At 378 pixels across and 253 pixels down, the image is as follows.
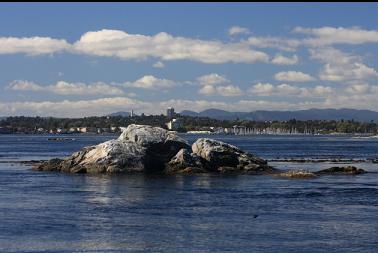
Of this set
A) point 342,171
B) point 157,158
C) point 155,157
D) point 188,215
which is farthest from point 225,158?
point 188,215

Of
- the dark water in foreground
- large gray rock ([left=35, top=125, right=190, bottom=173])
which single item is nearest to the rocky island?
large gray rock ([left=35, top=125, right=190, bottom=173])

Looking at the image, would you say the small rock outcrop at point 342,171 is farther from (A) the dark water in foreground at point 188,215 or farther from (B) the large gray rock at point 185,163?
(B) the large gray rock at point 185,163

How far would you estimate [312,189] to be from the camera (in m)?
51.7

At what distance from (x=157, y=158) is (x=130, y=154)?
2.83 m

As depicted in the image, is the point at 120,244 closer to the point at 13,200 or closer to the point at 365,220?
the point at 365,220

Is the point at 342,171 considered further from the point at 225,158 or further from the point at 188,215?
the point at 188,215

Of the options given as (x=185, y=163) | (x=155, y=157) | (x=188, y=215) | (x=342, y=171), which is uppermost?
(x=155, y=157)

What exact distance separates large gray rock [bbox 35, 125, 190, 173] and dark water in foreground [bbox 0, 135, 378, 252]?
9774 mm

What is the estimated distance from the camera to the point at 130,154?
70.5 meters

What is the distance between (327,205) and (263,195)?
6.30 m

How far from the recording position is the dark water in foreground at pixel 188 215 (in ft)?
94.4

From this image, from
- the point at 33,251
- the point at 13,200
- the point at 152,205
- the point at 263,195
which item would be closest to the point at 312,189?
the point at 263,195

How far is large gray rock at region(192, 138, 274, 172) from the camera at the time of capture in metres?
71.8

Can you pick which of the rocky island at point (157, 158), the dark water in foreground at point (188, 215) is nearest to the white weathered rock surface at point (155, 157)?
the rocky island at point (157, 158)
